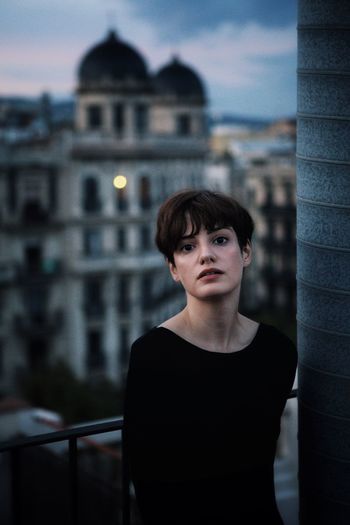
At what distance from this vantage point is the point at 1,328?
29109 mm

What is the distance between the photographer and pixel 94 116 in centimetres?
3139

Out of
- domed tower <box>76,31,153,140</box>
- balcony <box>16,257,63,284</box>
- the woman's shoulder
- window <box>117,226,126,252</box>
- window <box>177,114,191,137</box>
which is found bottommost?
balcony <box>16,257,63,284</box>

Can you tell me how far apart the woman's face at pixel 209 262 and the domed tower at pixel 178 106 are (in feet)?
108

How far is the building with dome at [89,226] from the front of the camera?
29234 mm

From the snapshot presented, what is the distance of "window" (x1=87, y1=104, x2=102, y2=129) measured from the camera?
31281mm

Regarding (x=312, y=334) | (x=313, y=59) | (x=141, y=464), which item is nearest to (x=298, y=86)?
(x=313, y=59)

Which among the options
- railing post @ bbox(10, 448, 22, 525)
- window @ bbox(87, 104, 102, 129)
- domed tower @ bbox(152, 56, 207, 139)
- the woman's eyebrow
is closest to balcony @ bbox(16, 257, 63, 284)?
window @ bbox(87, 104, 102, 129)

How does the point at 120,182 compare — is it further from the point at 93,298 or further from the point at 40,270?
the point at 93,298

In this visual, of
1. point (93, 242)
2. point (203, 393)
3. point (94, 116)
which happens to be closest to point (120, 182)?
point (93, 242)

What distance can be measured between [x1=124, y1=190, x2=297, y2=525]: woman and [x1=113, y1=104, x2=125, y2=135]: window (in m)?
29.1

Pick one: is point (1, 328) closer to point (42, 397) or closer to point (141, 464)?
point (42, 397)

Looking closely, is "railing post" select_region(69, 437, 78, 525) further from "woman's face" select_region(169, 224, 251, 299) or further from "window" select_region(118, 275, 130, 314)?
"window" select_region(118, 275, 130, 314)

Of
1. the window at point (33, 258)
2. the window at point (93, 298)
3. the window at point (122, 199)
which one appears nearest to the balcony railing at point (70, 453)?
the window at point (33, 258)

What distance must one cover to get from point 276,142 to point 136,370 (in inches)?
1965
